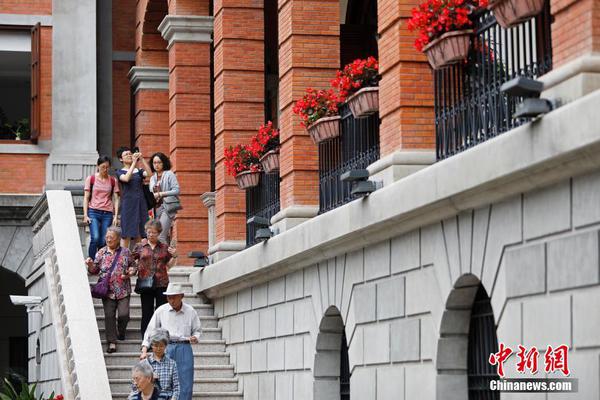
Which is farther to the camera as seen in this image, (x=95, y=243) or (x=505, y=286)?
(x=95, y=243)

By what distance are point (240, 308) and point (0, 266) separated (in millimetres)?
9007

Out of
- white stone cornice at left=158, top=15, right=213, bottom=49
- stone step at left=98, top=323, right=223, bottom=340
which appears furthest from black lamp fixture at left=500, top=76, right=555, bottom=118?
white stone cornice at left=158, top=15, right=213, bottom=49

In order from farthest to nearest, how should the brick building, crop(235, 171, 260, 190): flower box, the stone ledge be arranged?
1. crop(235, 171, 260, 190): flower box
2. the brick building
3. the stone ledge

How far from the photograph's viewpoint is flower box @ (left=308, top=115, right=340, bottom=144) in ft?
55.2

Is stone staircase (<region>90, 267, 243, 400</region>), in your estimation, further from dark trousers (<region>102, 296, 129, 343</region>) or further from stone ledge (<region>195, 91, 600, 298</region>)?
stone ledge (<region>195, 91, 600, 298</region>)

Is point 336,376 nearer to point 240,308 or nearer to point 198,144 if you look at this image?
point 240,308

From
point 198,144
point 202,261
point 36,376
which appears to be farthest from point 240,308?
point 198,144

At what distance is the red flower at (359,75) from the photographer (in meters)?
15.4

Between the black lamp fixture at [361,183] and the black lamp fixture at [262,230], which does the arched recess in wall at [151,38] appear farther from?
the black lamp fixture at [361,183]

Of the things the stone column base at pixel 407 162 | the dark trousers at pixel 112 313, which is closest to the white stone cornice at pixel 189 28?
the dark trousers at pixel 112 313

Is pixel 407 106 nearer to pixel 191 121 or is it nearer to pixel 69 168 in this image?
pixel 191 121

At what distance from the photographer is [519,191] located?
10836 millimetres

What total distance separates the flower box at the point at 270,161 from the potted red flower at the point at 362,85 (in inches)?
147

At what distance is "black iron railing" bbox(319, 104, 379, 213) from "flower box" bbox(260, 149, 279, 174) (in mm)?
1897
